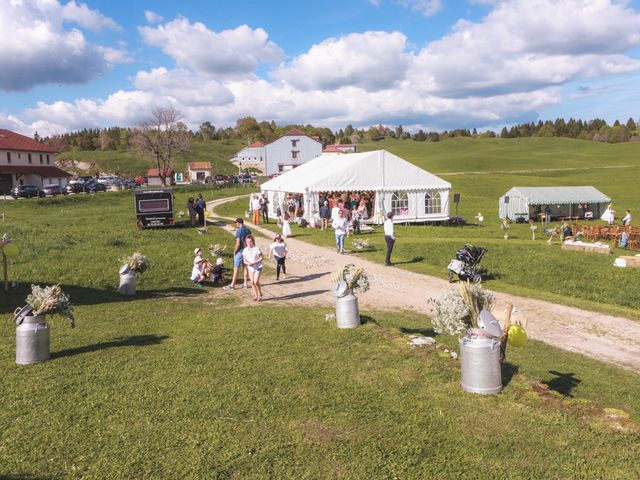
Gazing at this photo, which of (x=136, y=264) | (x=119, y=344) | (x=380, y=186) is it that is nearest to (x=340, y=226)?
(x=136, y=264)

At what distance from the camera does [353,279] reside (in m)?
10.0

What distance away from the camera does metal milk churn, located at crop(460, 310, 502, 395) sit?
6656 mm

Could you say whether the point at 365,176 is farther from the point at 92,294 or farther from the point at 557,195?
the point at 92,294

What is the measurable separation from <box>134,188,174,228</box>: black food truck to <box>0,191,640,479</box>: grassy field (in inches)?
700

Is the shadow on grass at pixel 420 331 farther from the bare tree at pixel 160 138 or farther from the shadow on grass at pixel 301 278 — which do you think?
the bare tree at pixel 160 138

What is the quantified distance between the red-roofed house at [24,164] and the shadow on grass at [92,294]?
46.1 metres

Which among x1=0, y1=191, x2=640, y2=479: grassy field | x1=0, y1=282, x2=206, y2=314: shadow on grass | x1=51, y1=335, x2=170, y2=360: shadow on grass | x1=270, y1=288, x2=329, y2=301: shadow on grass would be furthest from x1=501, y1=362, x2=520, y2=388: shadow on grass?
x1=0, y1=282, x2=206, y2=314: shadow on grass

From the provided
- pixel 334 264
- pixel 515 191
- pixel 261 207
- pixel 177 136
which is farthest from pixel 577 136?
pixel 334 264

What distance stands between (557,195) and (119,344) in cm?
3632

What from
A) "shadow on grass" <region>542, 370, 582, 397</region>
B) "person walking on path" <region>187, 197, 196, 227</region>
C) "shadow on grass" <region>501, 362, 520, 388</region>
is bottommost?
"shadow on grass" <region>542, 370, 582, 397</region>

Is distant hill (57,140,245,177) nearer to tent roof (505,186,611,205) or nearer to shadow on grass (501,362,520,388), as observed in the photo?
tent roof (505,186,611,205)

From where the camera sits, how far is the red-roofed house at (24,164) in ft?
191

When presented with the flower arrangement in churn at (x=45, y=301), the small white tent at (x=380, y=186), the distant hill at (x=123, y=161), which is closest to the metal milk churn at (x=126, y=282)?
the flower arrangement in churn at (x=45, y=301)

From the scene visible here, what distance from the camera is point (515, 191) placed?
38469mm
